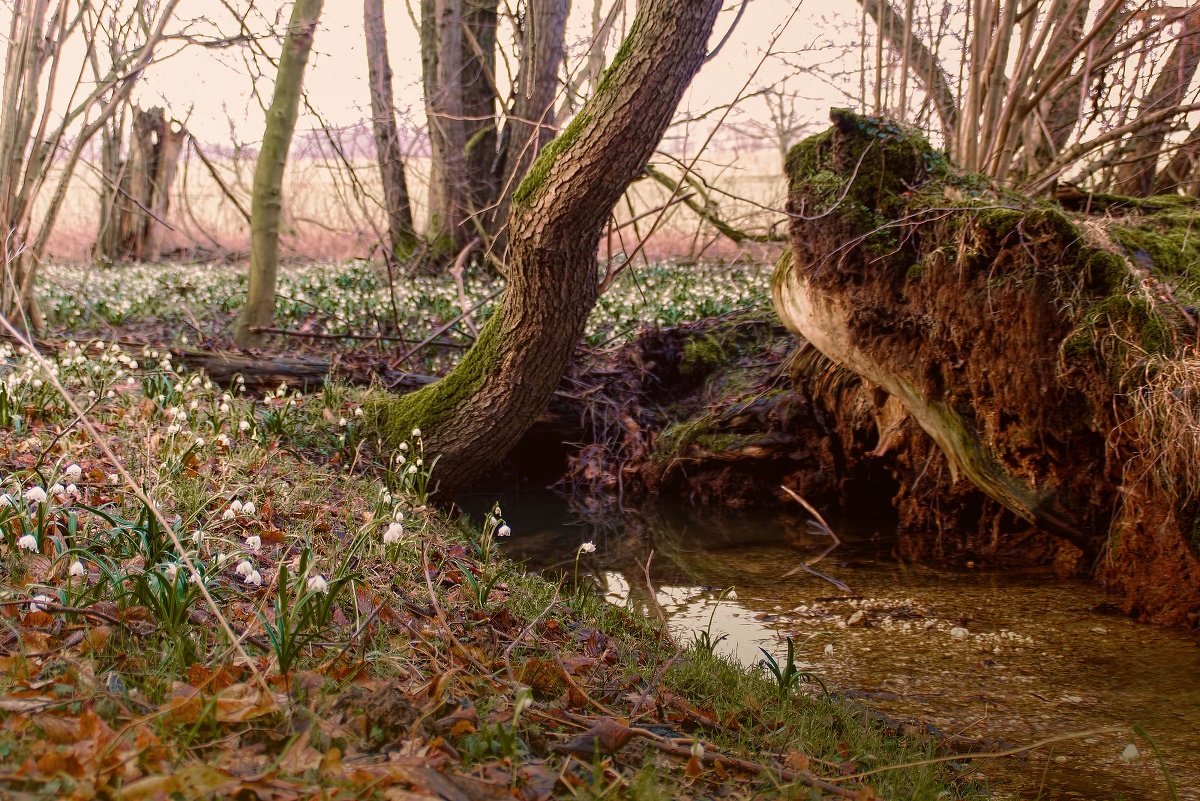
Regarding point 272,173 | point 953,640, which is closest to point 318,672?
point 953,640

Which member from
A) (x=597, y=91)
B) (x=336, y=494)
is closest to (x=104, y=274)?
(x=336, y=494)

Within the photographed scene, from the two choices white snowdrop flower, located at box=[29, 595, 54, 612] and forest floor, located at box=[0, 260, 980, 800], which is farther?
white snowdrop flower, located at box=[29, 595, 54, 612]

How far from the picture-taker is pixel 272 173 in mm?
9516

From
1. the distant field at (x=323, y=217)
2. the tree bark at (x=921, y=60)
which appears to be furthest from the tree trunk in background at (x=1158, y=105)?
the distant field at (x=323, y=217)

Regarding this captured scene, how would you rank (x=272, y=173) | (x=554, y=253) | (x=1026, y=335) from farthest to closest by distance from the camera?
(x=272, y=173)
(x=554, y=253)
(x=1026, y=335)

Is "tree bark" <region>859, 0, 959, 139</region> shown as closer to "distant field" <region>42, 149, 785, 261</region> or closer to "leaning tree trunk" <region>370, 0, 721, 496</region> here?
"leaning tree trunk" <region>370, 0, 721, 496</region>

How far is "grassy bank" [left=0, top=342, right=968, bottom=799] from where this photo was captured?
2.37 m

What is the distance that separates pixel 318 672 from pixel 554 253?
3.85m

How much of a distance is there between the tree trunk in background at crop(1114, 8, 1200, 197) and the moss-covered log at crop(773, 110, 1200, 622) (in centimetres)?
128

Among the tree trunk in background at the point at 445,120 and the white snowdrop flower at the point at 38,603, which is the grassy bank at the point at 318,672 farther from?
the tree trunk in background at the point at 445,120

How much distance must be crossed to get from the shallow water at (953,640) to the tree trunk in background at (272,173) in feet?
12.4

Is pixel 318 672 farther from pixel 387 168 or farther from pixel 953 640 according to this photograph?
pixel 387 168

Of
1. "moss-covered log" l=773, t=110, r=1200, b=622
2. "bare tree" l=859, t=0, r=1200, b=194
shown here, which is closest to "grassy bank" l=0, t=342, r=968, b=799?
"moss-covered log" l=773, t=110, r=1200, b=622

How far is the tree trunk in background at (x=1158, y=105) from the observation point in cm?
808
